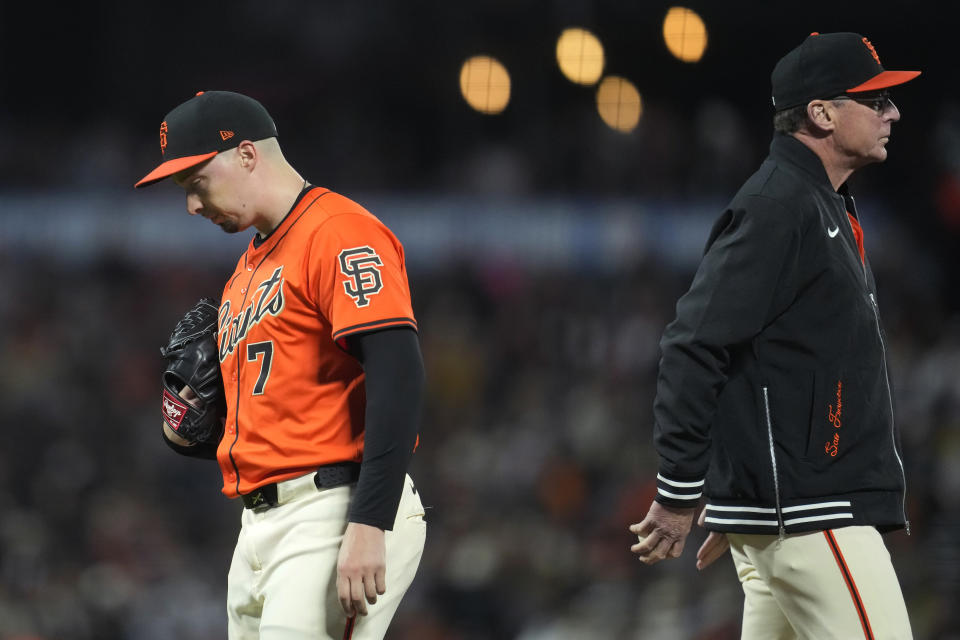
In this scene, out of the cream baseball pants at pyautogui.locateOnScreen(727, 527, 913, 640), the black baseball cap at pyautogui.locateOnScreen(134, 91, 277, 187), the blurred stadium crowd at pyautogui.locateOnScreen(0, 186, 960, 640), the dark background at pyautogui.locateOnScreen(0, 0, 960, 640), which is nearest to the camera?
the cream baseball pants at pyautogui.locateOnScreen(727, 527, 913, 640)

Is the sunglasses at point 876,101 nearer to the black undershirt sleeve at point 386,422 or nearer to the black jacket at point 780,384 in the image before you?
the black jacket at point 780,384

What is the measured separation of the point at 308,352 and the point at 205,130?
54 centimetres

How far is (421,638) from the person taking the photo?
258 inches

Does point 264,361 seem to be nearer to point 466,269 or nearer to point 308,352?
point 308,352

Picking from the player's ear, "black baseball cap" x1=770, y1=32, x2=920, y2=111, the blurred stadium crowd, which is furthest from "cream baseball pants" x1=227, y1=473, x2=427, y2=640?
the blurred stadium crowd

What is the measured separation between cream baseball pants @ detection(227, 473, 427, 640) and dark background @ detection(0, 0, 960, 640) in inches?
147

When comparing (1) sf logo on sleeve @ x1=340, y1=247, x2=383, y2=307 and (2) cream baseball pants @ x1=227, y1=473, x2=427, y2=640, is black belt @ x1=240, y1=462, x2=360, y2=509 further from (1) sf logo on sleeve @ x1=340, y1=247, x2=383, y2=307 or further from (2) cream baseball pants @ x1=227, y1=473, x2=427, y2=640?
(1) sf logo on sleeve @ x1=340, y1=247, x2=383, y2=307

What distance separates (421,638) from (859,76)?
4855 mm

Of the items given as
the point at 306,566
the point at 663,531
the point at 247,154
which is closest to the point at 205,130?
the point at 247,154

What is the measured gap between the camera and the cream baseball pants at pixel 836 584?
7.52 feet

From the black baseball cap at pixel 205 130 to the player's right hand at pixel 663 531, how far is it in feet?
3.98

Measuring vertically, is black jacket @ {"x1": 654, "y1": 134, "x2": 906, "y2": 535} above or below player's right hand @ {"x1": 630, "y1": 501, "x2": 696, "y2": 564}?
above

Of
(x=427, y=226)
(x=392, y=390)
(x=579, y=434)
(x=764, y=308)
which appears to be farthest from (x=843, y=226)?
(x=427, y=226)

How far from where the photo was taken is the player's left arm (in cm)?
219
